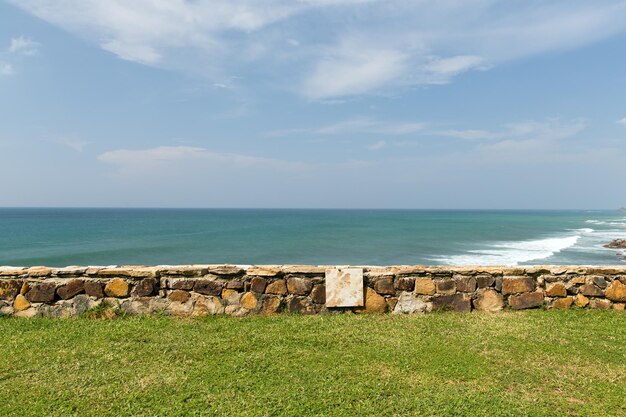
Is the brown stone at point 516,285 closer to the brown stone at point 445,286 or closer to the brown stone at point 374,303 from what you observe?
the brown stone at point 445,286

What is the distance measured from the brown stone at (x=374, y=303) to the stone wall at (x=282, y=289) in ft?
0.05

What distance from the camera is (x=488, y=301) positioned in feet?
22.5

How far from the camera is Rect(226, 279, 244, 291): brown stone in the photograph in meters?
6.69

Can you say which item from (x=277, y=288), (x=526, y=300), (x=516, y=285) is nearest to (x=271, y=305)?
(x=277, y=288)

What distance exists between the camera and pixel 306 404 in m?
3.81

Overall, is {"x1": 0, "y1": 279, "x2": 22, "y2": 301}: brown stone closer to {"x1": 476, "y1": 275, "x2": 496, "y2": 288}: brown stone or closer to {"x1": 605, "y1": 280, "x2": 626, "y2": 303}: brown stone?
{"x1": 476, "y1": 275, "x2": 496, "y2": 288}: brown stone

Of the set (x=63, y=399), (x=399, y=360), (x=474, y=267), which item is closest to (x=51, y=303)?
(x=63, y=399)

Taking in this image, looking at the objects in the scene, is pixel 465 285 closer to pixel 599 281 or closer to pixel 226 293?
pixel 599 281

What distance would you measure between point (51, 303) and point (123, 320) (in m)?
1.25

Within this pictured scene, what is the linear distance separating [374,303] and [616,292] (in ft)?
13.0

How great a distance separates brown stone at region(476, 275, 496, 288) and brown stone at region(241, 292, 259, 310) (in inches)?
141

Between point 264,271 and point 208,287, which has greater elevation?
point 264,271

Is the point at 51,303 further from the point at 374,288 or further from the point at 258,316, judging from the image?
the point at 374,288

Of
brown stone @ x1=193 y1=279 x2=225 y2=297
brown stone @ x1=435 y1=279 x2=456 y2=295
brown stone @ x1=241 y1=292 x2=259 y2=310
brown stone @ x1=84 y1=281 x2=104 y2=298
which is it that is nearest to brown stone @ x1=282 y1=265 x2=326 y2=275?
brown stone @ x1=241 y1=292 x2=259 y2=310
